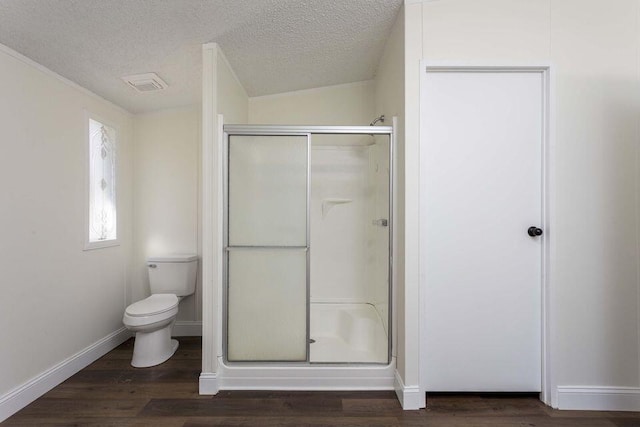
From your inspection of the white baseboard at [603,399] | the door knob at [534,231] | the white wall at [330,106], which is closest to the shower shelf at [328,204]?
the white wall at [330,106]

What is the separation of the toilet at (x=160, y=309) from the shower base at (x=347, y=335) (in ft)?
3.68

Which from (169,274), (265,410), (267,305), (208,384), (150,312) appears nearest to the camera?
(265,410)

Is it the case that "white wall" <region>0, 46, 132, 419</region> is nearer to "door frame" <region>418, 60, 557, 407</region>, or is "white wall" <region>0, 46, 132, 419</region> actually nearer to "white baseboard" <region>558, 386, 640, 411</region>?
"door frame" <region>418, 60, 557, 407</region>

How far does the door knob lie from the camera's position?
176 cm

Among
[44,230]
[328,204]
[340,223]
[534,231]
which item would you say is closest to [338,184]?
[328,204]

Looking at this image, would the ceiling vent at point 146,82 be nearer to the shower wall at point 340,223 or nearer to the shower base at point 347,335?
the shower wall at point 340,223

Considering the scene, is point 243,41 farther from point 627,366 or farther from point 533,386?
point 627,366

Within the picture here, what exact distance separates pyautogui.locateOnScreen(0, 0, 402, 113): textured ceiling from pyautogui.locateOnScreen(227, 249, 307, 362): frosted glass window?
1362 mm

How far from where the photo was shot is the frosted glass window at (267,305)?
1971 millimetres

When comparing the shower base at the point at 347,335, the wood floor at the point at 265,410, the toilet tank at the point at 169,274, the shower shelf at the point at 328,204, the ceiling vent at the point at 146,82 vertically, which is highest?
the ceiling vent at the point at 146,82

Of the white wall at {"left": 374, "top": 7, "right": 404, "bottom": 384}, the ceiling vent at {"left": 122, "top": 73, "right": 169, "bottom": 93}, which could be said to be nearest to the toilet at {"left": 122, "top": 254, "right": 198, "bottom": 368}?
the ceiling vent at {"left": 122, "top": 73, "right": 169, "bottom": 93}

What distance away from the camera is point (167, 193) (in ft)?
9.08

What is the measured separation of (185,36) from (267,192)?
1041 millimetres

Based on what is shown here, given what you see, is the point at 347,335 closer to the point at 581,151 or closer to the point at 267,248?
the point at 267,248
